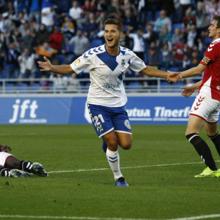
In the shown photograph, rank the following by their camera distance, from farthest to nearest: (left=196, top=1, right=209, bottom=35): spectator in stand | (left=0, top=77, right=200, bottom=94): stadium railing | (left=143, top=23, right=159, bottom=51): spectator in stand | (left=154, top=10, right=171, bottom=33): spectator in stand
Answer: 1. (left=154, top=10, right=171, bottom=33): spectator in stand
2. (left=143, top=23, right=159, bottom=51): spectator in stand
3. (left=0, top=77, right=200, bottom=94): stadium railing
4. (left=196, top=1, right=209, bottom=35): spectator in stand

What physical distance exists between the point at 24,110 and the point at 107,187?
23.3m

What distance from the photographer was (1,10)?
4209 centimetres

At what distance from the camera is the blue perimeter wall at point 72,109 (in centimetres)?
3269

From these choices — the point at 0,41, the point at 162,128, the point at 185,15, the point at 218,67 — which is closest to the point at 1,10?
the point at 0,41

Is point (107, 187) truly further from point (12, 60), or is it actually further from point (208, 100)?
point (12, 60)

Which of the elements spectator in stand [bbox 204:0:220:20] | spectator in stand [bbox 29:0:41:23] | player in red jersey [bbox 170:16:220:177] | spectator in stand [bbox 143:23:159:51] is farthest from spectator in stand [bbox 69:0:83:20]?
player in red jersey [bbox 170:16:220:177]

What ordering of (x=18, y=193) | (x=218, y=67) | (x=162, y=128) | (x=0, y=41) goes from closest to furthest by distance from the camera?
(x=18, y=193) → (x=218, y=67) → (x=162, y=128) → (x=0, y=41)

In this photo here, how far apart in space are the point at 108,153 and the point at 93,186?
55 cm

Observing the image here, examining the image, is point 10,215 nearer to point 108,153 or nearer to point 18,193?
point 18,193

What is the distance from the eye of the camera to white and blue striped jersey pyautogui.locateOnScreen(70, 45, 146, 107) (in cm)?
1317

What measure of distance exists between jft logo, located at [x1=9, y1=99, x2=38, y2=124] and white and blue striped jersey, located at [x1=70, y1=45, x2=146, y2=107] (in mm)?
22219

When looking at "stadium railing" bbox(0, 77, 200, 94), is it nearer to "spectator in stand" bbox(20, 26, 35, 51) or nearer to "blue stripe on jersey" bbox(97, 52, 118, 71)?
"spectator in stand" bbox(20, 26, 35, 51)

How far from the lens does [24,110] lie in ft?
117

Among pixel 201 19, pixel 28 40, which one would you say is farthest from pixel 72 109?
pixel 201 19
